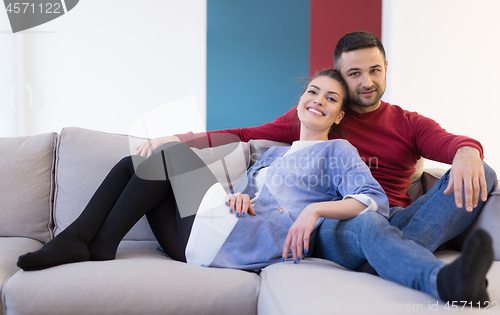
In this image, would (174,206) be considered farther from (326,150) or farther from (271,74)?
(271,74)

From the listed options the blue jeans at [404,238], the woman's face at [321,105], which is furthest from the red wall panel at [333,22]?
the blue jeans at [404,238]

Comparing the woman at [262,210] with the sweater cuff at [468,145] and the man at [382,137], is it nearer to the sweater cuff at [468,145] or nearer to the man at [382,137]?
the man at [382,137]

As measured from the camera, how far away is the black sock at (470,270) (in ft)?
2.30

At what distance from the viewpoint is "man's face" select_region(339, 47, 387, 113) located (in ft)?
5.16

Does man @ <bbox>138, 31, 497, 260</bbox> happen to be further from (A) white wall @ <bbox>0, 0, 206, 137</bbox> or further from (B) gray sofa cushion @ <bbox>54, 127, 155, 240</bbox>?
(A) white wall @ <bbox>0, 0, 206, 137</bbox>

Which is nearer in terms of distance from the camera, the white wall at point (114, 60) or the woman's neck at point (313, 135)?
the woman's neck at point (313, 135)

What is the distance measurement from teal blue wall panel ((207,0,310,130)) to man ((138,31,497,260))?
1269 mm

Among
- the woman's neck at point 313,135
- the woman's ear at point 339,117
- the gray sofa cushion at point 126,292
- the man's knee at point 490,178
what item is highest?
the woman's ear at point 339,117

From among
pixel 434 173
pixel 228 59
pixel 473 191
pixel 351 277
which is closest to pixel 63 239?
pixel 351 277

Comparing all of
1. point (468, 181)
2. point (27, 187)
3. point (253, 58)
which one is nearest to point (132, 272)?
point (27, 187)

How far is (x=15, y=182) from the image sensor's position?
1504mm

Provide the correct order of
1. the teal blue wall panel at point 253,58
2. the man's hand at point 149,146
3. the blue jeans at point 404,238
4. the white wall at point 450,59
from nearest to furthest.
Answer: the blue jeans at point 404,238 → the man's hand at point 149,146 → the teal blue wall panel at point 253,58 → the white wall at point 450,59

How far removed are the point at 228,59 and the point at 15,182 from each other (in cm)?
190

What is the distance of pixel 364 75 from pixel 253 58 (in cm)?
158
